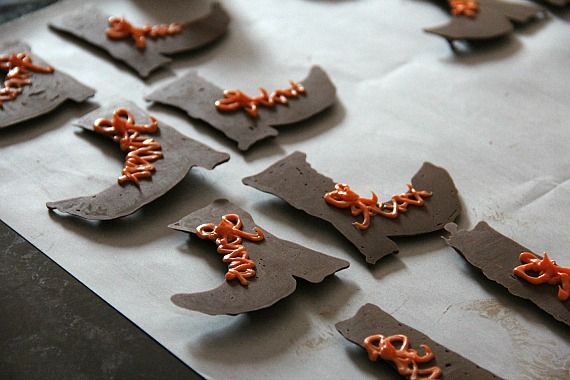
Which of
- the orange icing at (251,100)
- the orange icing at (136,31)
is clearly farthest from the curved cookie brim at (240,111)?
the orange icing at (136,31)

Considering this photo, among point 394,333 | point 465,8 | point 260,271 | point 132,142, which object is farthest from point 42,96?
point 465,8

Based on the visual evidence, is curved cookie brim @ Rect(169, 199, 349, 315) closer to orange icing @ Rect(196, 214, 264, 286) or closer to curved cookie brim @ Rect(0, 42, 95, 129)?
orange icing @ Rect(196, 214, 264, 286)

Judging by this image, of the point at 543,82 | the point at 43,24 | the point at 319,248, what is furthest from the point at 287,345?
the point at 43,24

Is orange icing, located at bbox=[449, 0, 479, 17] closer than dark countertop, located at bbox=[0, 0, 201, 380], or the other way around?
dark countertop, located at bbox=[0, 0, 201, 380]

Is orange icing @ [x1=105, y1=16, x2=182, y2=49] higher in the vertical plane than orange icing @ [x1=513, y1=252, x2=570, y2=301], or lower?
higher

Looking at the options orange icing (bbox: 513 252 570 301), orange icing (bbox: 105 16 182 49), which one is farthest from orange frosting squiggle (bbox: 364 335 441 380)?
orange icing (bbox: 105 16 182 49)
